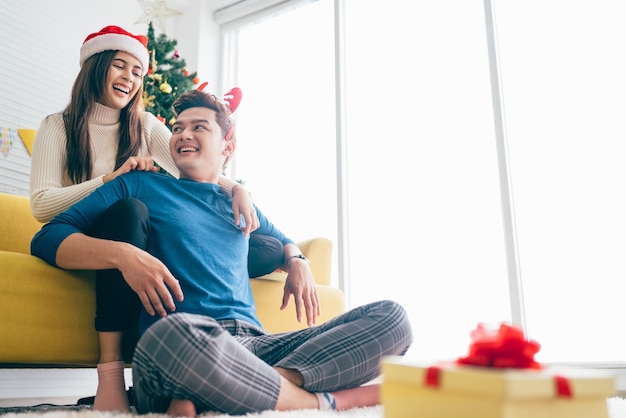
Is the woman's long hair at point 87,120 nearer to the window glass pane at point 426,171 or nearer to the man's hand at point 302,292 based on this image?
the man's hand at point 302,292

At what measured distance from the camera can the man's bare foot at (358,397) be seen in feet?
3.53

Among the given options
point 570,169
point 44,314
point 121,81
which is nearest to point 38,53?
point 121,81

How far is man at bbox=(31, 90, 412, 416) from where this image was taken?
0.87 metres

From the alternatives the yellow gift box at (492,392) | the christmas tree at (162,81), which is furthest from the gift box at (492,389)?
the christmas tree at (162,81)

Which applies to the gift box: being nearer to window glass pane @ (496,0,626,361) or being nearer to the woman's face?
the woman's face

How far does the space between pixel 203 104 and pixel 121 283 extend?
0.52m

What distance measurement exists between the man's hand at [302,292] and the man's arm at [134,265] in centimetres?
35

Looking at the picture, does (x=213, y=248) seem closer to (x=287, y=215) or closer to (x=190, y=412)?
(x=190, y=412)

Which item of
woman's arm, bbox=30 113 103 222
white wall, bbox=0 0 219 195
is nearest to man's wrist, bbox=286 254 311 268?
woman's arm, bbox=30 113 103 222

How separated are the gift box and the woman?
2.12 ft

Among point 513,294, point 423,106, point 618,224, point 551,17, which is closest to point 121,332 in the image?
point 513,294

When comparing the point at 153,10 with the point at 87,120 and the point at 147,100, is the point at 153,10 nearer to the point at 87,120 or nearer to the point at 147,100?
the point at 147,100

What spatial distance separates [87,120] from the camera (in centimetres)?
166

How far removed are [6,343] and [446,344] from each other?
6.90 feet
